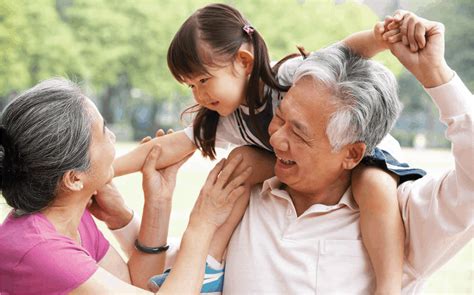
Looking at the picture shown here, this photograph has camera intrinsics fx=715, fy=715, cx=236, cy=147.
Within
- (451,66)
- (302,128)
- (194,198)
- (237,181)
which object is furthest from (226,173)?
(451,66)

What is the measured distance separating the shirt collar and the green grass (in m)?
2.26

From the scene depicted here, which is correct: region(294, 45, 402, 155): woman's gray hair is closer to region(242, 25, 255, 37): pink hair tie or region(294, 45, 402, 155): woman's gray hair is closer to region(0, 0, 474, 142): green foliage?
region(242, 25, 255, 37): pink hair tie

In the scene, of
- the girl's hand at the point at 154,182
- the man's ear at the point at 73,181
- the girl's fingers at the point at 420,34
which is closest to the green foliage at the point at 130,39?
the girl's hand at the point at 154,182

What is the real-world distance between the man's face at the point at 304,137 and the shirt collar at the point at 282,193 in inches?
2.6

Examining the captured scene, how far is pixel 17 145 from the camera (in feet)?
4.50

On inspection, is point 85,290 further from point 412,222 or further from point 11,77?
point 11,77

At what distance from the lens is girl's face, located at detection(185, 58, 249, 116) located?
1.69 meters

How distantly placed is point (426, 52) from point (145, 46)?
12.9 m

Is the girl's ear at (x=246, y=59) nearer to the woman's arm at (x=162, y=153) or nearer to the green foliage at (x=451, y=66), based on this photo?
the woman's arm at (x=162, y=153)

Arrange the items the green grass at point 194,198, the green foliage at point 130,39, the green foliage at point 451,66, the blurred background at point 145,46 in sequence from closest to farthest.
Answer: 1. the green grass at point 194,198
2. the green foliage at point 451,66
3. the blurred background at point 145,46
4. the green foliage at point 130,39

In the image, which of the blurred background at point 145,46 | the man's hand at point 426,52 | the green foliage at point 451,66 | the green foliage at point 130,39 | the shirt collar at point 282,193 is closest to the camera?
the man's hand at point 426,52

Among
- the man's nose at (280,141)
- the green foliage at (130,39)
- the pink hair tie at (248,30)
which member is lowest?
the green foliage at (130,39)

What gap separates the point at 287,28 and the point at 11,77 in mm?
5019

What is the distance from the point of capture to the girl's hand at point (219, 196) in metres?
1.57
